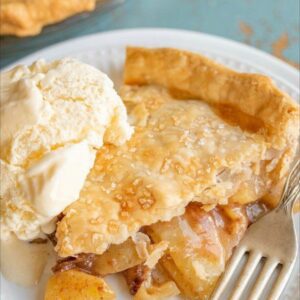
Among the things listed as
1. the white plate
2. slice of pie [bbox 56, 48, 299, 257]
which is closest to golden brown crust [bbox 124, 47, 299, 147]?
slice of pie [bbox 56, 48, 299, 257]

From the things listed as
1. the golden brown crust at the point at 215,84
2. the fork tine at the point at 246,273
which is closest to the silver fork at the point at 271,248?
the fork tine at the point at 246,273

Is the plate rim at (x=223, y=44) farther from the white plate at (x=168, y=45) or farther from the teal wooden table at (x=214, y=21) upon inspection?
the teal wooden table at (x=214, y=21)

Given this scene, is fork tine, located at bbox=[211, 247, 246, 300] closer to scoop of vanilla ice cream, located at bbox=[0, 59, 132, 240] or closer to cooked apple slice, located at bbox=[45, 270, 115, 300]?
cooked apple slice, located at bbox=[45, 270, 115, 300]

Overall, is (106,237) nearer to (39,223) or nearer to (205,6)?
(39,223)

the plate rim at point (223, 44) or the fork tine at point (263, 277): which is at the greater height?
the plate rim at point (223, 44)

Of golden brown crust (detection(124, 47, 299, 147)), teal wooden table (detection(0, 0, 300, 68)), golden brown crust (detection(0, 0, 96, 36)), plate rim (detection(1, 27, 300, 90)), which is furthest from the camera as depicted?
teal wooden table (detection(0, 0, 300, 68))

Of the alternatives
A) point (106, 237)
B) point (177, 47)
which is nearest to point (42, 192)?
point (106, 237)
